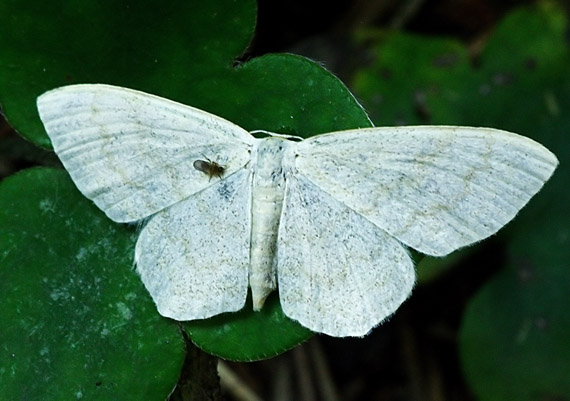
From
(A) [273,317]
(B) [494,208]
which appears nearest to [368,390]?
(A) [273,317]

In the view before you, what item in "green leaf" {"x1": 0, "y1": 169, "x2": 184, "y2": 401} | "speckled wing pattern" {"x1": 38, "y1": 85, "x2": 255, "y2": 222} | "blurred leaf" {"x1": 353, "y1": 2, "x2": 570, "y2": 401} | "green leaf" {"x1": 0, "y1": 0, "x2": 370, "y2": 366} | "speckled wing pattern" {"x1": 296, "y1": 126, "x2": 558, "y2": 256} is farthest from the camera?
"blurred leaf" {"x1": 353, "y1": 2, "x2": 570, "y2": 401}

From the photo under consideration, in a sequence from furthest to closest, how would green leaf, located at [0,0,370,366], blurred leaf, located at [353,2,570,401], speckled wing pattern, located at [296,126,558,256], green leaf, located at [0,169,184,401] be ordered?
1. blurred leaf, located at [353,2,570,401]
2. green leaf, located at [0,0,370,366]
3. green leaf, located at [0,169,184,401]
4. speckled wing pattern, located at [296,126,558,256]

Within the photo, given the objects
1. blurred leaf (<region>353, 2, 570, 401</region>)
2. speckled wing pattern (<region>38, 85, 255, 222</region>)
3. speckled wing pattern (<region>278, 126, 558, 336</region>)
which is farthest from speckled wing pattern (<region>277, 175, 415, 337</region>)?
blurred leaf (<region>353, 2, 570, 401</region>)

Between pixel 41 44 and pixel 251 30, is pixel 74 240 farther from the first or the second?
pixel 251 30

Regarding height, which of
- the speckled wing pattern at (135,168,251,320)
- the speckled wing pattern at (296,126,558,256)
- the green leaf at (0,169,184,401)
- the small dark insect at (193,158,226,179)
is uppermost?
the speckled wing pattern at (296,126,558,256)

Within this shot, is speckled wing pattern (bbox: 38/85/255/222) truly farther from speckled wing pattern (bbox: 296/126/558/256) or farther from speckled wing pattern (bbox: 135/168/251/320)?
speckled wing pattern (bbox: 296/126/558/256)

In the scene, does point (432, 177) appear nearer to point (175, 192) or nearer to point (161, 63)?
point (175, 192)
